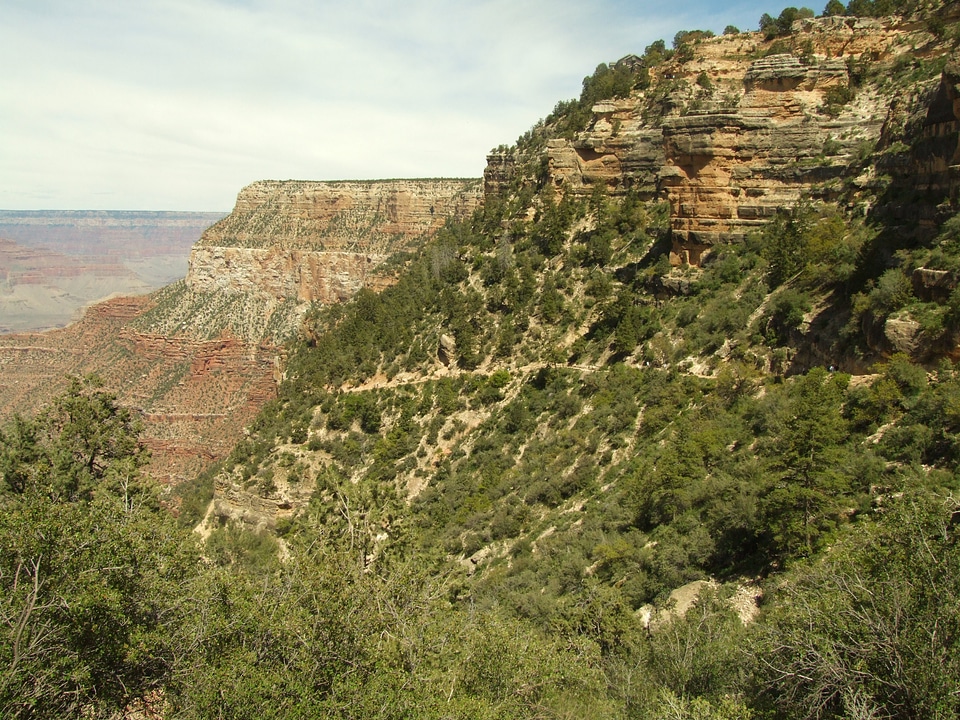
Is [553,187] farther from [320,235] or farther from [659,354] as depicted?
[320,235]

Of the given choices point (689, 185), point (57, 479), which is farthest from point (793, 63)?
point (57, 479)

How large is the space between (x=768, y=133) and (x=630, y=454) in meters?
19.0

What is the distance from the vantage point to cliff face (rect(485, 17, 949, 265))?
3328 centimetres

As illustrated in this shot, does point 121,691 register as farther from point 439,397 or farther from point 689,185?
point 689,185

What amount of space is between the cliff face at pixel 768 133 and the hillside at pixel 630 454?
18 centimetres

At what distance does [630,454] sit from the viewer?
25.6 metres

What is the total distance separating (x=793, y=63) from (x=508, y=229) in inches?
818

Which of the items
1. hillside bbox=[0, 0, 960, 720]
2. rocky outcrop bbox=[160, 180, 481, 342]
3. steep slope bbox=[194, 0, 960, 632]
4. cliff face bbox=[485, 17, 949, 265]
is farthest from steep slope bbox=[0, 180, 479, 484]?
cliff face bbox=[485, 17, 949, 265]

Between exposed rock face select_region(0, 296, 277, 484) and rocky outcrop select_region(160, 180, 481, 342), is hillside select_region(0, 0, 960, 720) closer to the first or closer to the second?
exposed rock face select_region(0, 296, 277, 484)

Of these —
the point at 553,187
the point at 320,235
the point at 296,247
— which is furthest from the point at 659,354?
the point at 320,235

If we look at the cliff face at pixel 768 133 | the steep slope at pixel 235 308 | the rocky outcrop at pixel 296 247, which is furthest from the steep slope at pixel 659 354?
the rocky outcrop at pixel 296 247

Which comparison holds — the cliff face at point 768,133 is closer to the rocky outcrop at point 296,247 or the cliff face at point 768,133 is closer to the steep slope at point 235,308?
the steep slope at point 235,308

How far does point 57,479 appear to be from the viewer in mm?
22297

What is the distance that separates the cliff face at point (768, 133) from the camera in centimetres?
3328
